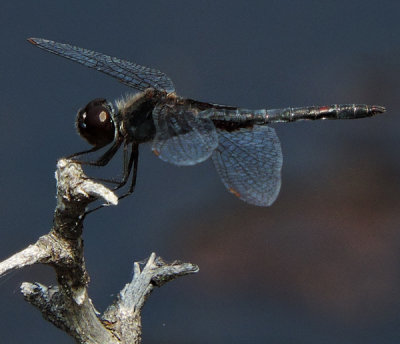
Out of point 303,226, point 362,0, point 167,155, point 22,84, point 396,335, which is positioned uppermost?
point 362,0

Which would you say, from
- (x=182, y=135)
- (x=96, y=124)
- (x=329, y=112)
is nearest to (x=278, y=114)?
(x=329, y=112)

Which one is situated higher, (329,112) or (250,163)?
(329,112)

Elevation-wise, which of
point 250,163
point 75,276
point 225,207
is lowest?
point 75,276

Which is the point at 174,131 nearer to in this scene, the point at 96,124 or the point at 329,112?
the point at 96,124

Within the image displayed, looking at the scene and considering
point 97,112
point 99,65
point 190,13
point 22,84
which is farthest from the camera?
point 190,13

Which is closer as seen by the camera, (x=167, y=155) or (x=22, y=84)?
(x=167, y=155)

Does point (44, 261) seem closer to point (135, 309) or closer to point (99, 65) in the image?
point (135, 309)

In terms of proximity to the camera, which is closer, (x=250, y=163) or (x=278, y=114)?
(x=250, y=163)

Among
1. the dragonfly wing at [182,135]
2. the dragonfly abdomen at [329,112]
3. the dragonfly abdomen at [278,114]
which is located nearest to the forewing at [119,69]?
the dragonfly wing at [182,135]

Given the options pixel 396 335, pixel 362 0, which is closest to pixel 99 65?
pixel 396 335
